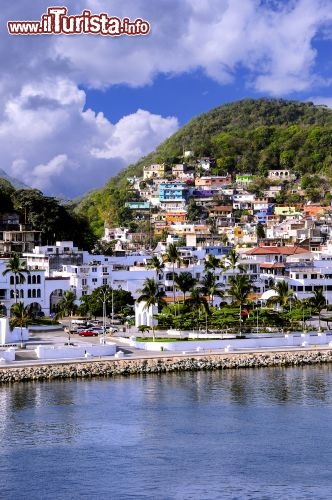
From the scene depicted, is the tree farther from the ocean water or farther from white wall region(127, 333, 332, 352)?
the ocean water

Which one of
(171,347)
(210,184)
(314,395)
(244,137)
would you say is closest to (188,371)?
(171,347)

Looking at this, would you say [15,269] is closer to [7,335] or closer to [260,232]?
[7,335]

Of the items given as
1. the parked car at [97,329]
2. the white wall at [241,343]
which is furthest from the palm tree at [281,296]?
the parked car at [97,329]

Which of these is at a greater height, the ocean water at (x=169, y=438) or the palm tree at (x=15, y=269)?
the palm tree at (x=15, y=269)

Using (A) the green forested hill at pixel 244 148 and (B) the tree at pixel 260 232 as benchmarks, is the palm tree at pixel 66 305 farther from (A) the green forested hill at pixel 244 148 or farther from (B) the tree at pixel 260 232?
(A) the green forested hill at pixel 244 148

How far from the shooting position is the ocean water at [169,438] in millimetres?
23922

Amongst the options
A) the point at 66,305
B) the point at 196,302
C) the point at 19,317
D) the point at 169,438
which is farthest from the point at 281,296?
the point at 169,438

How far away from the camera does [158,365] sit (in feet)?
127

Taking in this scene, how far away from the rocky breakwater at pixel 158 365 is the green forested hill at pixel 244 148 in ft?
188

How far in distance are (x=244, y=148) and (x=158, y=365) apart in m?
79.4

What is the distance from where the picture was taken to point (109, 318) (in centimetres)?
5200

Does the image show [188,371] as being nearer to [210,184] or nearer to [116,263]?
[116,263]

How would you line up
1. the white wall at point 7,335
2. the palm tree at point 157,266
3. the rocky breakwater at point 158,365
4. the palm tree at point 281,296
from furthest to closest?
the palm tree at point 157,266
the palm tree at point 281,296
the white wall at point 7,335
the rocky breakwater at point 158,365

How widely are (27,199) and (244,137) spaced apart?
52474mm
